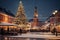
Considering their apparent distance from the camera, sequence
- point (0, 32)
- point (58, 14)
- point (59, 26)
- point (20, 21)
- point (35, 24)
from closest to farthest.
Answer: point (0, 32) < point (59, 26) < point (20, 21) < point (58, 14) < point (35, 24)

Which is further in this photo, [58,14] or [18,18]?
[58,14]

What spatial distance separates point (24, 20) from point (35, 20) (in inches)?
1351

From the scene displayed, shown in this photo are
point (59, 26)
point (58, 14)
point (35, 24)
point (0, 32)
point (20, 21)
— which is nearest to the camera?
point (0, 32)

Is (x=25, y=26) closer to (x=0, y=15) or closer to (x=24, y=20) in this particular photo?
(x=24, y=20)

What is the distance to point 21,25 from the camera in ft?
220

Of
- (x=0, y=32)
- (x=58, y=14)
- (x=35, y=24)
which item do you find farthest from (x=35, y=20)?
(x=0, y=32)

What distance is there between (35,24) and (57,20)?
2979 cm

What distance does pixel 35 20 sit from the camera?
Answer: 102125 millimetres

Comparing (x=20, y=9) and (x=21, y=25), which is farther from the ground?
(x=20, y=9)

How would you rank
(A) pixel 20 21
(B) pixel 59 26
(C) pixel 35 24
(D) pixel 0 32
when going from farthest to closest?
(C) pixel 35 24 < (A) pixel 20 21 < (B) pixel 59 26 < (D) pixel 0 32

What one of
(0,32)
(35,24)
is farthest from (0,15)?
(35,24)

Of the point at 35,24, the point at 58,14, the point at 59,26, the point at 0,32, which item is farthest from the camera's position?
the point at 35,24

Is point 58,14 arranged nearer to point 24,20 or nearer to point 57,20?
point 57,20

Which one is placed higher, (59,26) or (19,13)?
(19,13)
